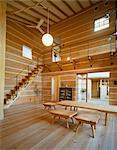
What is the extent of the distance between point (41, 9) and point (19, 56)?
311 cm

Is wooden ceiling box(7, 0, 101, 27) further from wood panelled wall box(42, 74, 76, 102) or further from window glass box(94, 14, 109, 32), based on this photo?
wood panelled wall box(42, 74, 76, 102)

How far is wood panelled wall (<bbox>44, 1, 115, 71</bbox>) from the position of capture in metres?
6.84

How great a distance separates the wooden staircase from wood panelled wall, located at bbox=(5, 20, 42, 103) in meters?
0.26

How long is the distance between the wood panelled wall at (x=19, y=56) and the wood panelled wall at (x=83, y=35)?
3.77ft

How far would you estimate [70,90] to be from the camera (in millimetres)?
8055

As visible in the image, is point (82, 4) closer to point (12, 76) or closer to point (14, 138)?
point (12, 76)

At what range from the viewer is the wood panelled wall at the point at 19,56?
7.08 meters

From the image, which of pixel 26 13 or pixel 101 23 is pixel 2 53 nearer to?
pixel 26 13

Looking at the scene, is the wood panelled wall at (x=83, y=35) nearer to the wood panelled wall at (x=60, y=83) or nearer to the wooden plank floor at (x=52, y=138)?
the wood panelled wall at (x=60, y=83)

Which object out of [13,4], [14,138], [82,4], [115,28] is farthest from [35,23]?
[14,138]

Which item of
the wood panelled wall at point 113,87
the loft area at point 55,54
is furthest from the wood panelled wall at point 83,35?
the wood panelled wall at point 113,87

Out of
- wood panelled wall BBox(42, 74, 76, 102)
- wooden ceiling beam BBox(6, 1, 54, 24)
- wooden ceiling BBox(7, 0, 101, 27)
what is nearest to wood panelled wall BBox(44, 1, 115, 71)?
wooden ceiling BBox(7, 0, 101, 27)

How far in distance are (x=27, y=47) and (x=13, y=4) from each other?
9.03 feet

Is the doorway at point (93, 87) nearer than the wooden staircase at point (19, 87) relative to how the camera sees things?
No
